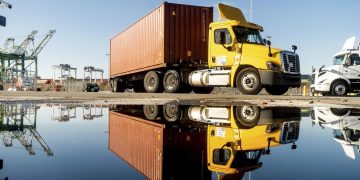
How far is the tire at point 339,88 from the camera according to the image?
685 inches

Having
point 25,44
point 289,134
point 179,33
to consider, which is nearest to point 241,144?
point 289,134

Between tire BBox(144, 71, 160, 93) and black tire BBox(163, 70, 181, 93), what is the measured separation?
0.51m

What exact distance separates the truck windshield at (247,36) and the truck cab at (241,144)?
886cm

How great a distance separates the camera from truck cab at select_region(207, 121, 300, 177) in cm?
227

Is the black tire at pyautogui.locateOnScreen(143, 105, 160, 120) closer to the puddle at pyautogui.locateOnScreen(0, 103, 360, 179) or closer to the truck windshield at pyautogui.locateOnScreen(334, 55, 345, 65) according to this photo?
the puddle at pyautogui.locateOnScreen(0, 103, 360, 179)

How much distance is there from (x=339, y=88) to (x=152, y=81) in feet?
30.6

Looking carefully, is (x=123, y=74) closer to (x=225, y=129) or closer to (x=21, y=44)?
(x=225, y=129)

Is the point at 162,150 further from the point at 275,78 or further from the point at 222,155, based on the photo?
the point at 275,78

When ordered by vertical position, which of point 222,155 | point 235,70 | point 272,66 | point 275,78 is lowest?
point 222,155

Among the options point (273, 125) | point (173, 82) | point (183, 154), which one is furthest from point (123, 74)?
point (183, 154)

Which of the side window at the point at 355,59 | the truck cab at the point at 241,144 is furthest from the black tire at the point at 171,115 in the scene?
the side window at the point at 355,59

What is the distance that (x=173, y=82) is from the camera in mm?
15789

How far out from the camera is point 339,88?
689 inches

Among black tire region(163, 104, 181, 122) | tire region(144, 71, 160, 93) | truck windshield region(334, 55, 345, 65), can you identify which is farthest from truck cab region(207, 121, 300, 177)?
truck windshield region(334, 55, 345, 65)
